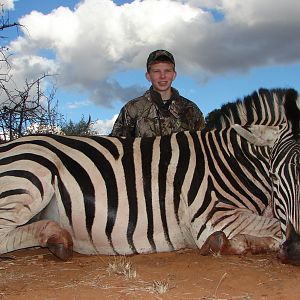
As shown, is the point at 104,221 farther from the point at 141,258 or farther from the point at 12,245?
the point at 12,245

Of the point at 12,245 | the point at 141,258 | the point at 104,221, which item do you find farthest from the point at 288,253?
the point at 12,245

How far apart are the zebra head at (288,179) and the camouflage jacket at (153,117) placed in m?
2.51

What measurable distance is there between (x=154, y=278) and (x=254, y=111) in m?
1.89

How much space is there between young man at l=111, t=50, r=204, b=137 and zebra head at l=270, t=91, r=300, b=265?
99.2 inches

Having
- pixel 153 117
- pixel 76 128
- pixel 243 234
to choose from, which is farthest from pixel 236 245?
pixel 76 128

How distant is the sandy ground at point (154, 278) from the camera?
2.71m

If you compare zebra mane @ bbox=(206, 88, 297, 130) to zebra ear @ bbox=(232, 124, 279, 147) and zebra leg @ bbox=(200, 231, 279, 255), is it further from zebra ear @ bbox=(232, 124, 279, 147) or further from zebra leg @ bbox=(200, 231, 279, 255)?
zebra leg @ bbox=(200, 231, 279, 255)

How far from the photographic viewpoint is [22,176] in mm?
3875

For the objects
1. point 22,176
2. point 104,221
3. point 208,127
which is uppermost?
point 208,127

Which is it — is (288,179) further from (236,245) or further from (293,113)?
(236,245)

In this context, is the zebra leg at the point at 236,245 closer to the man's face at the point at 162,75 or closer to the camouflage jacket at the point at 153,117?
the camouflage jacket at the point at 153,117

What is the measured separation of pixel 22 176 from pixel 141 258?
1.10 metres

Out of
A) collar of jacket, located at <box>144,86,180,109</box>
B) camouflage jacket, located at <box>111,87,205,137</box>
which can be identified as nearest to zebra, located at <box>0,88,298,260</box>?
camouflage jacket, located at <box>111,87,205,137</box>

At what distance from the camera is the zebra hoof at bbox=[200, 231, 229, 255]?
364 cm
